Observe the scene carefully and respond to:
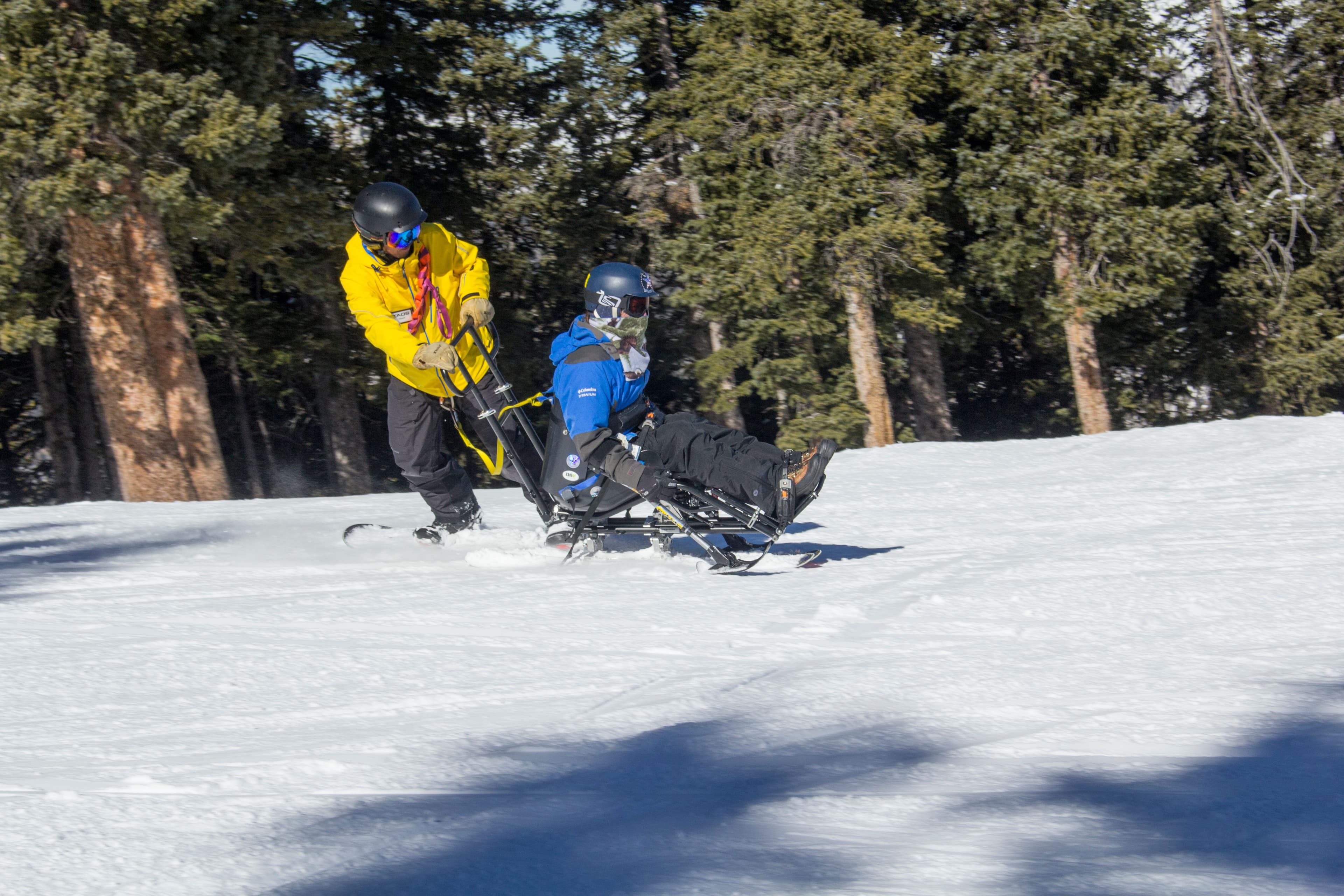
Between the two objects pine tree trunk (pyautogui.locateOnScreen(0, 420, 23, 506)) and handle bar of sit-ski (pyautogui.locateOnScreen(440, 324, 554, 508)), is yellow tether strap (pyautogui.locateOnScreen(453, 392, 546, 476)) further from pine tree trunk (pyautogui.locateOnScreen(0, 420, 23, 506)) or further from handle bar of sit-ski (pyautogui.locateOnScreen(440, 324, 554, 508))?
pine tree trunk (pyautogui.locateOnScreen(0, 420, 23, 506))

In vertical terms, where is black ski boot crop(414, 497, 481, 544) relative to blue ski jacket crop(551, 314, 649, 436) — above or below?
below

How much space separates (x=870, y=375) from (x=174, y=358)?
11.1 meters

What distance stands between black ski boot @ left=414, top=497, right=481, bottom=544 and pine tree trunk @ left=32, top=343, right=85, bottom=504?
17.1m

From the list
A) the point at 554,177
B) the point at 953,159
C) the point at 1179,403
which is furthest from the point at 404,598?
the point at 1179,403

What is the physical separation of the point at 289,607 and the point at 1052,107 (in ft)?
59.6

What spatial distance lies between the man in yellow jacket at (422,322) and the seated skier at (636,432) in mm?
785

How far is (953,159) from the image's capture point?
22484 millimetres

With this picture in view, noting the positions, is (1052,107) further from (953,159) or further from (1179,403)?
(1179,403)

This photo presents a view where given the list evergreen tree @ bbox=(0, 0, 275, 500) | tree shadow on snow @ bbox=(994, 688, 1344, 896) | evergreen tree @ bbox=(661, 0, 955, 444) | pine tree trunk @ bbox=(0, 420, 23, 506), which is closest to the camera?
tree shadow on snow @ bbox=(994, 688, 1344, 896)

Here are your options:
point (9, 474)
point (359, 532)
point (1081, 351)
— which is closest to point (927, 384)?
point (1081, 351)

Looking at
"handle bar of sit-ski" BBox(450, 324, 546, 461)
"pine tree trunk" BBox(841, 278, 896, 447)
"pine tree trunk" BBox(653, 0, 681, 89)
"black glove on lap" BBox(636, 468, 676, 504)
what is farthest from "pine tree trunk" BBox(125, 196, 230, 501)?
"pine tree trunk" BBox(653, 0, 681, 89)

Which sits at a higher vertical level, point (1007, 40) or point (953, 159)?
point (1007, 40)

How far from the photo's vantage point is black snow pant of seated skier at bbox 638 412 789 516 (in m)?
5.90

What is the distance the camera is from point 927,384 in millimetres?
23453
